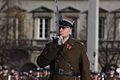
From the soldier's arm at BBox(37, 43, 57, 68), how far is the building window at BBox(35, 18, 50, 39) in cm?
5055

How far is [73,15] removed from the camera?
197 feet

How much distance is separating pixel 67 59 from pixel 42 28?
50737 mm

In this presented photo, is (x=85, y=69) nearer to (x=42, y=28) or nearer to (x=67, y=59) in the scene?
(x=67, y=59)

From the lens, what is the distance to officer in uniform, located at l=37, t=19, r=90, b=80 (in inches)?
369

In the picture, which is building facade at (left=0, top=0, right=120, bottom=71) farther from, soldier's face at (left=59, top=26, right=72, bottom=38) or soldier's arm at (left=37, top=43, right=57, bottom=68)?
soldier's arm at (left=37, top=43, right=57, bottom=68)

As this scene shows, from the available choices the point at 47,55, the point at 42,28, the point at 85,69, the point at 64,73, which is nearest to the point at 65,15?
the point at 42,28

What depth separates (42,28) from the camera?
198ft

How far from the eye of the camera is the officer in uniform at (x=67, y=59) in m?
9.38

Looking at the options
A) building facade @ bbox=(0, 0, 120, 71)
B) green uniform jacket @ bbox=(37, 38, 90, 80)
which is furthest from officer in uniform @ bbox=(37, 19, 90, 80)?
building facade @ bbox=(0, 0, 120, 71)

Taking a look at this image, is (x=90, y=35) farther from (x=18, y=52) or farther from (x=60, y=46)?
(x=18, y=52)

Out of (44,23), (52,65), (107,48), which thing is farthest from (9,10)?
(52,65)

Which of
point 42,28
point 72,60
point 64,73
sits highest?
point 42,28

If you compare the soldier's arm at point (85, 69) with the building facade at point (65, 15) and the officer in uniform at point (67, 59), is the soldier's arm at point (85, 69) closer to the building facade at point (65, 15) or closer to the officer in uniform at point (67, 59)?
the officer in uniform at point (67, 59)

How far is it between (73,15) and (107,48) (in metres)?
4.91
